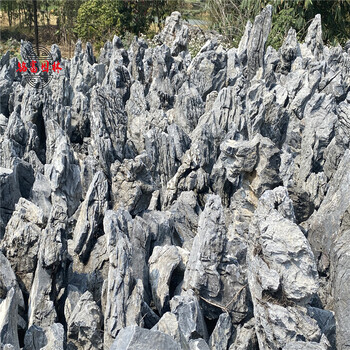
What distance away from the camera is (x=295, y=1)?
12469mm

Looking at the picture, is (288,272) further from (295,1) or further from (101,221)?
(295,1)

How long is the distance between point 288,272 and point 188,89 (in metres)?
3.84

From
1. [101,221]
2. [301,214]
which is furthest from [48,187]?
[301,214]

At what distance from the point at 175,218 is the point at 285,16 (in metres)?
9.70

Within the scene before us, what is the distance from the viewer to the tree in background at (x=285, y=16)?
12.5 metres

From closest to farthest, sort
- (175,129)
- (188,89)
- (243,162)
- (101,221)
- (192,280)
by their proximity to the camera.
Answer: (192,280) → (101,221) → (243,162) → (175,129) → (188,89)

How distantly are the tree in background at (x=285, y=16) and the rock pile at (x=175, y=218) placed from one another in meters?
6.12

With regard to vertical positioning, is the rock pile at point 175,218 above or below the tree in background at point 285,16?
below

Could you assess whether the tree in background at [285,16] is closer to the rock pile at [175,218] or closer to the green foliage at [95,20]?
the green foliage at [95,20]

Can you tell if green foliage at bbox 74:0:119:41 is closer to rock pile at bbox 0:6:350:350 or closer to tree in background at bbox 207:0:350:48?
tree in background at bbox 207:0:350:48

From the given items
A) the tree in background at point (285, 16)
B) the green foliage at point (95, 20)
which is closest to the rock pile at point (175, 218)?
the tree in background at point (285, 16)

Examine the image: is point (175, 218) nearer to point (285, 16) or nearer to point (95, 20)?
point (285, 16)

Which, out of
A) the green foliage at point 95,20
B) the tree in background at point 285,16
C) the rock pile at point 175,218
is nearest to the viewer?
the rock pile at point 175,218

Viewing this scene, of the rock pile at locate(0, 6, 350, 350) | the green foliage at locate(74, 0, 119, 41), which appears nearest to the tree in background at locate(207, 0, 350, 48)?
the green foliage at locate(74, 0, 119, 41)
